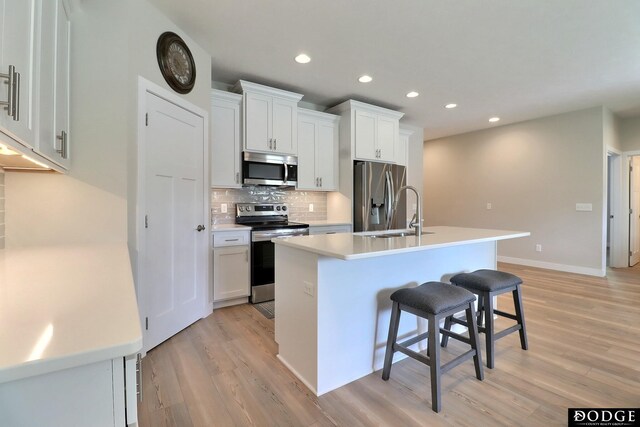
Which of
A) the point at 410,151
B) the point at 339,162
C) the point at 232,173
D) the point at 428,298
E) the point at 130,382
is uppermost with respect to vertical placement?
the point at 410,151

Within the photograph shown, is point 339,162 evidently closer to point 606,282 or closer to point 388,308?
point 388,308

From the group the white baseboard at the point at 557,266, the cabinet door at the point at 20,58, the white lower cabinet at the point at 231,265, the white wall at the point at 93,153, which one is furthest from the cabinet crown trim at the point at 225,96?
the white baseboard at the point at 557,266

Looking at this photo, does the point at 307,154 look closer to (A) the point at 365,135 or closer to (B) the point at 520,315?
(A) the point at 365,135

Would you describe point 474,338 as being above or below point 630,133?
below

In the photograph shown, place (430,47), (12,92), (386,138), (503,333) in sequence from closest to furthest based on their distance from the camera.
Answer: (12,92), (503,333), (430,47), (386,138)

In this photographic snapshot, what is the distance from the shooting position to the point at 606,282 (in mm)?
4215

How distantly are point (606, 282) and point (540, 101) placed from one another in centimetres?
273

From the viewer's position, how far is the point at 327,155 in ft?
14.0

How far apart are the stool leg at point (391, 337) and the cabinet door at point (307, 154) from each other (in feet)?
8.07

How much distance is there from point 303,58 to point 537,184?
4.56 metres

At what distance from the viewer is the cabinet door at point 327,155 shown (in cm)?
419

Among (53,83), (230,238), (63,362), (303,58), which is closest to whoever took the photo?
(63,362)

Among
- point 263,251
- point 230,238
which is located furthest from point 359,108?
point 230,238

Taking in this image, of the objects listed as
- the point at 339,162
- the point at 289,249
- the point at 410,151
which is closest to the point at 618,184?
the point at 410,151
